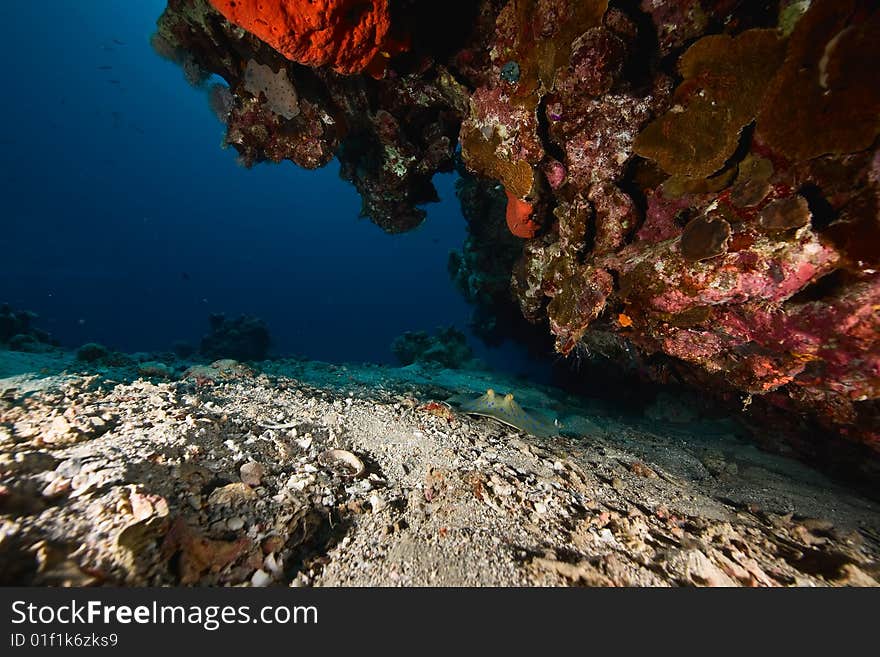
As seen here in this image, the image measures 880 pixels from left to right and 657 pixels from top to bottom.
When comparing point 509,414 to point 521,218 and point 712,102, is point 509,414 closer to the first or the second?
point 521,218

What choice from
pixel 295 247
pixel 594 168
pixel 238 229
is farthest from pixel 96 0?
pixel 594 168

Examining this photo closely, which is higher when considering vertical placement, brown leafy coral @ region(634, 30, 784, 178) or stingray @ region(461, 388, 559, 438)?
brown leafy coral @ region(634, 30, 784, 178)

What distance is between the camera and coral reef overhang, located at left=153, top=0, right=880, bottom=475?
279cm

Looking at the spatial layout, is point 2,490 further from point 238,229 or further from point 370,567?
point 238,229

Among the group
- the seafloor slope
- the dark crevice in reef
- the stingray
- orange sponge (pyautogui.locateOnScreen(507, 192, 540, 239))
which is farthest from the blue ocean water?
the dark crevice in reef

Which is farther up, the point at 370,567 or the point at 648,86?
the point at 648,86

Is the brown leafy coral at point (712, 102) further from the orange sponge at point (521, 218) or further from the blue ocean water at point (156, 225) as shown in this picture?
the blue ocean water at point (156, 225)

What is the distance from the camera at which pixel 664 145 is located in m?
3.69

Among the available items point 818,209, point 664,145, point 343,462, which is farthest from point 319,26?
point 818,209

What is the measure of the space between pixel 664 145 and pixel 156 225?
119 meters

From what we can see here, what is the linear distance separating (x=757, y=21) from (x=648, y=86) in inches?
35.2

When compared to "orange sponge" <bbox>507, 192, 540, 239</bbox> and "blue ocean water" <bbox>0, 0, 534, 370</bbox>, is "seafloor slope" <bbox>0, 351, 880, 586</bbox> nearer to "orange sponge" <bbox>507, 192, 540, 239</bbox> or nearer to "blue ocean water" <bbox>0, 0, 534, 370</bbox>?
"orange sponge" <bbox>507, 192, 540, 239</bbox>

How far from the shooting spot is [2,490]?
2.37 metres

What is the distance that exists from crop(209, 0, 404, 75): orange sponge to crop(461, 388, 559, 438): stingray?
4.85 metres
